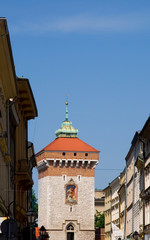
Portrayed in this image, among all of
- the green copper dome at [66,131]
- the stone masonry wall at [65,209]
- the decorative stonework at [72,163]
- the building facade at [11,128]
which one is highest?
the green copper dome at [66,131]

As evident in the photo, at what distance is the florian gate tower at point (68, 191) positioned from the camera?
104m

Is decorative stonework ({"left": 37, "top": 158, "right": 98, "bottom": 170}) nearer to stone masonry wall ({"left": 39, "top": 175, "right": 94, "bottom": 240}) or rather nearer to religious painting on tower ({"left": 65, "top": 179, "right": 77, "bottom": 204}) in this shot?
stone masonry wall ({"left": 39, "top": 175, "right": 94, "bottom": 240})

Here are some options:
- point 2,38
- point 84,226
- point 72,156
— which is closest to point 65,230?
point 84,226

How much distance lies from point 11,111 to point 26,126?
57.6ft

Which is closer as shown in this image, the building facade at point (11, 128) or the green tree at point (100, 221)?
the building facade at point (11, 128)

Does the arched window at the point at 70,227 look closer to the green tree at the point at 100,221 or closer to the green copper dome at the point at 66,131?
the green copper dome at the point at 66,131

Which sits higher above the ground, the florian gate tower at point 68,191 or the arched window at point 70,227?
the florian gate tower at point 68,191

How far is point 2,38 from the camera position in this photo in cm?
2312

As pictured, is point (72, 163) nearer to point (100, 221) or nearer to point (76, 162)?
point (76, 162)

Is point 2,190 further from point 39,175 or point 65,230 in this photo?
point 39,175

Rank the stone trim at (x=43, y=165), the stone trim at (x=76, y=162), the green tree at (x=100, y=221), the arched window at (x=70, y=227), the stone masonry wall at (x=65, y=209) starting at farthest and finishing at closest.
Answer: the green tree at (x=100, y=221) → the stone trim at (x=43, y=165) → the stone trim at (x=76, y=162) → the arched window at (x=70, y=227) → the stone masonry wall at (x=65, y=209)

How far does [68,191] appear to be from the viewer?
347 feet

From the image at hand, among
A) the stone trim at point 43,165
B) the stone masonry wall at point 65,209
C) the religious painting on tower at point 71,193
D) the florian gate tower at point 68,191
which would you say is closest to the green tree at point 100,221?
the stone trim at point 43,165

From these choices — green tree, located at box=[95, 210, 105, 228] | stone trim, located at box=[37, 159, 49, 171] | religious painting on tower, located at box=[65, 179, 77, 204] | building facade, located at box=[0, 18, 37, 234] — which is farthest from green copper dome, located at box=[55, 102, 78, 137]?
building facade, located at box=[0, 18, 37, 234]
